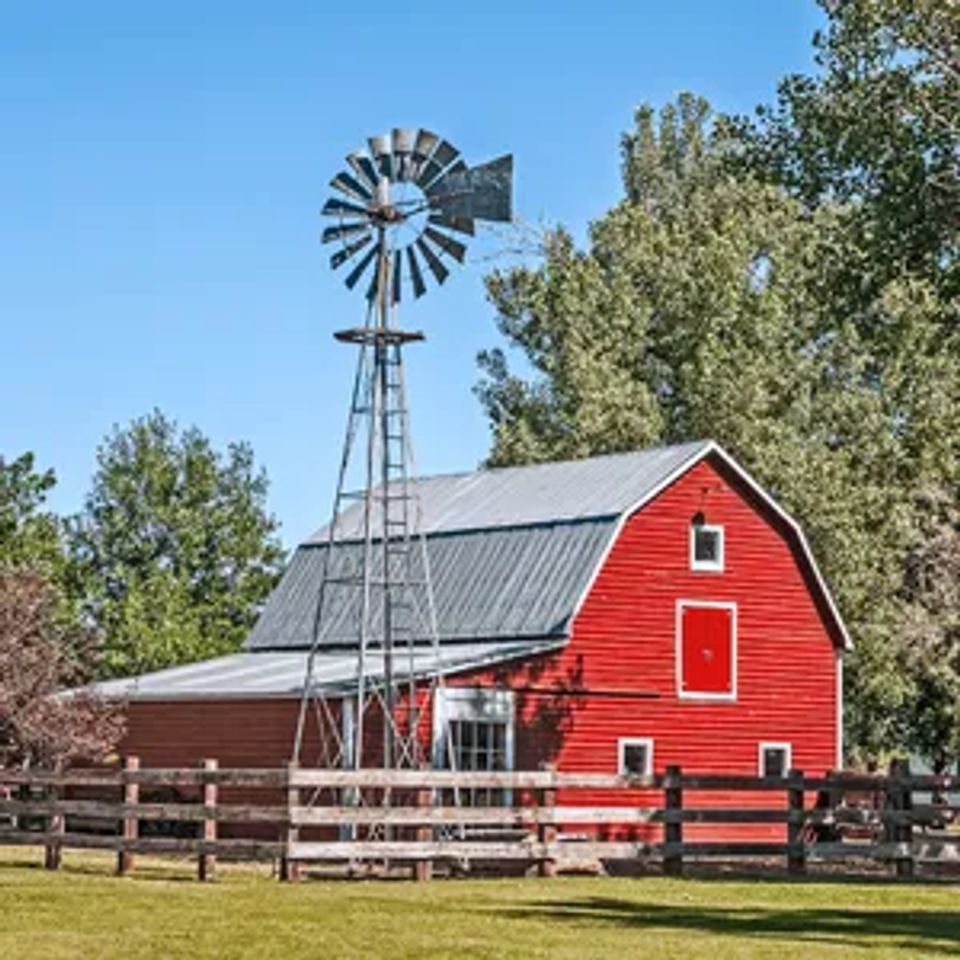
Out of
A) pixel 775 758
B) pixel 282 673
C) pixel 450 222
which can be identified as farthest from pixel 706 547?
pixel 450 222

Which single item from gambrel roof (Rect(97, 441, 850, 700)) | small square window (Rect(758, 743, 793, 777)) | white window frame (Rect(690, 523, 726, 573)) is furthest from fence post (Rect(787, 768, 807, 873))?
small square window (Rect(758, 743, 793, 777))

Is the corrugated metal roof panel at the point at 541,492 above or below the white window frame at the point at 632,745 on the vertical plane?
above

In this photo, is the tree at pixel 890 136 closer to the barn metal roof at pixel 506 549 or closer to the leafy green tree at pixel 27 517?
the barn metal roof at pixel 506 549

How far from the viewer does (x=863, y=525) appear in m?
54.8

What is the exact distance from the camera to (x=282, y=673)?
143 feet

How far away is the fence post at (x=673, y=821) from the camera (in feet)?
101

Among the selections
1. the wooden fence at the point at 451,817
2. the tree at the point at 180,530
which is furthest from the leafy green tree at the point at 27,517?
the wooden fence at the point at 451,817

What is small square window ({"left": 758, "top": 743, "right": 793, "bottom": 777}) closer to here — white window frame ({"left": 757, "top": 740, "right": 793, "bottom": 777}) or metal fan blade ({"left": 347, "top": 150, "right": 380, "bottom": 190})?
white window frame ({"left": 757, "top": 740, "right": 793, "bottom": 777})

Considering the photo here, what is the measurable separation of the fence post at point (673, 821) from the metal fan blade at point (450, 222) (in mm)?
9075

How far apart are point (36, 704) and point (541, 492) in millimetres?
10644

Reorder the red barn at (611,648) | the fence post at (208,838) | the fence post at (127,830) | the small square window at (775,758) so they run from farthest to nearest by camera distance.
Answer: the small square window at (775,758) → the red barn at (611,648) → the fence post at (127,830) → the fence post at (208,838)

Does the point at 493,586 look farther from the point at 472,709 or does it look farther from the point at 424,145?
the point at 424,145

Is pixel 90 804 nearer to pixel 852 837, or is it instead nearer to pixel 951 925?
pixel 951 925

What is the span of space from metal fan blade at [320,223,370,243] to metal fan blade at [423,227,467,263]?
0.93 metres
